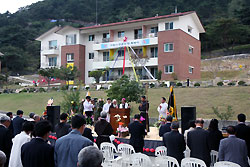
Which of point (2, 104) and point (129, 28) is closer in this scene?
point (2, 104)

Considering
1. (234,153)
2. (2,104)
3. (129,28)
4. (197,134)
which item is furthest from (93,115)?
(129,28)

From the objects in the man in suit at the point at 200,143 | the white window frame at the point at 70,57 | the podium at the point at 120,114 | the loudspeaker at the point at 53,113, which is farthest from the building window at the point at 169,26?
the man in suit at the point at 200,143

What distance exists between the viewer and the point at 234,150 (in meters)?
4.95

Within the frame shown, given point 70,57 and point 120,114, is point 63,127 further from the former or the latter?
point 70,57

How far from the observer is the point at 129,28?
34750mm

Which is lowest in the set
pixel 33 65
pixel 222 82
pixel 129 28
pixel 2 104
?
pixel 2 104

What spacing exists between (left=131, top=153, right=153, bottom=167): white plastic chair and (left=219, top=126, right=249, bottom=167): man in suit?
1.51 m

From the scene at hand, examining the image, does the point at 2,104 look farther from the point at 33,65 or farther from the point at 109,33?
the point at 33,65

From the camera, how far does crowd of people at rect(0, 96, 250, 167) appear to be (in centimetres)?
352

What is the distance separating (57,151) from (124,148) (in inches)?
133

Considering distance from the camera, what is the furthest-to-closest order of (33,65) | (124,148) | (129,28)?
(33,65) < (129,28) < (124,148)

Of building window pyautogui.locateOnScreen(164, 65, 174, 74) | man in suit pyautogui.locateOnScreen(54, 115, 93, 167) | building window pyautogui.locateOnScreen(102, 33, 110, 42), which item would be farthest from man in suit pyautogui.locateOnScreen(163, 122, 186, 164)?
building window pyautogui.locateOnScreen(102, 33, 110, 42)

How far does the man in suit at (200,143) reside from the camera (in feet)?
18.5

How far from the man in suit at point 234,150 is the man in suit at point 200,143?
2.00 feet
